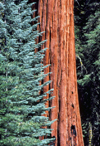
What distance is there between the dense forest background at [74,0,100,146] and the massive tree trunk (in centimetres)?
442

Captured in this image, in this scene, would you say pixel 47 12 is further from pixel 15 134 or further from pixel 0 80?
pixel 15 134

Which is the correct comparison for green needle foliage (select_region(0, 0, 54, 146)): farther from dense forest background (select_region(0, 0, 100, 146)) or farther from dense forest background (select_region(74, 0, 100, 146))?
dense forest background (select_region(74, 0, 100, 146))

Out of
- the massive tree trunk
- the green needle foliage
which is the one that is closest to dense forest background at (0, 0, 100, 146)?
the green needle foliage

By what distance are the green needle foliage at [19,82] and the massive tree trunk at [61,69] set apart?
146 mm

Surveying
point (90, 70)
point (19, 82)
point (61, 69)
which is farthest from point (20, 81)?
point (90, 70)

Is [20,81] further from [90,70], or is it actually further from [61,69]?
[90,70]

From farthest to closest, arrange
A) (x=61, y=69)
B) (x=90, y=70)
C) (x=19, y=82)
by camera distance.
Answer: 1. (x=90, y=70)
2. (x=61, y=69)
3. (x=19, y=82)

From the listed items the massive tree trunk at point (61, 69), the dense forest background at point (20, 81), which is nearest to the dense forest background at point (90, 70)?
the massive tree trunk at point (61, 69)

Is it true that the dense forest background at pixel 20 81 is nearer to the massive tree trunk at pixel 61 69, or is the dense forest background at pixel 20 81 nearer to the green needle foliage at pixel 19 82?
the green needle foliage at pixel 19 82

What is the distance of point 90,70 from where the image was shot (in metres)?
8.04

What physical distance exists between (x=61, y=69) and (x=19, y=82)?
0.68 metres

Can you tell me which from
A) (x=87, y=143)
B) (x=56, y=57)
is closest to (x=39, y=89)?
(x=56, y=57)

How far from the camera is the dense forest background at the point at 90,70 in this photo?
299 inches

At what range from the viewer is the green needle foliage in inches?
78.3
